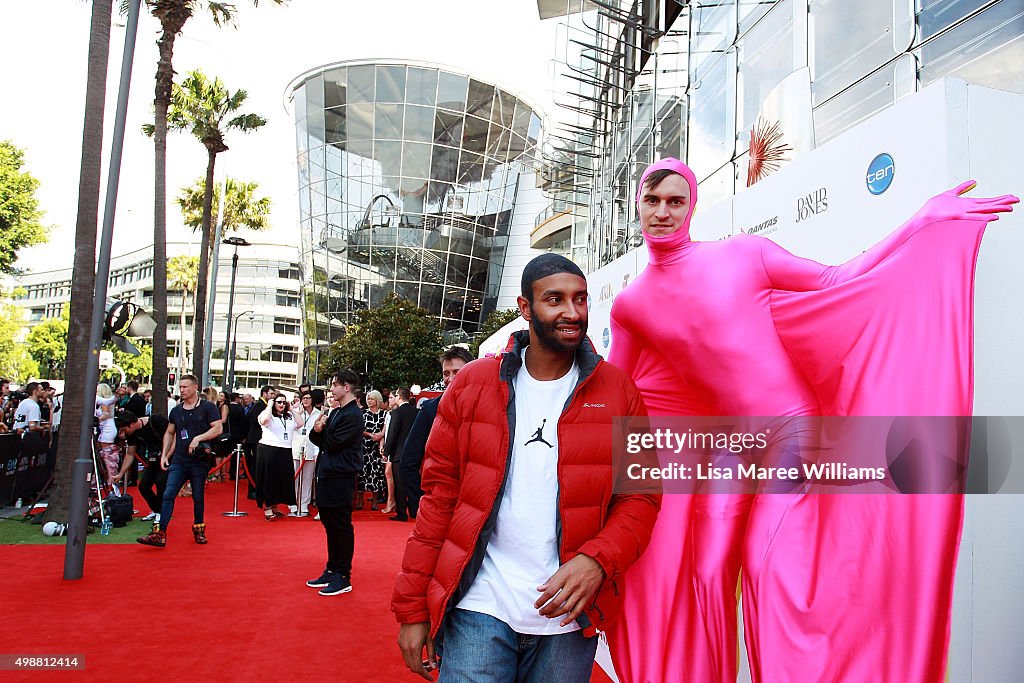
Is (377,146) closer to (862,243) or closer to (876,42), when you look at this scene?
(876,42)

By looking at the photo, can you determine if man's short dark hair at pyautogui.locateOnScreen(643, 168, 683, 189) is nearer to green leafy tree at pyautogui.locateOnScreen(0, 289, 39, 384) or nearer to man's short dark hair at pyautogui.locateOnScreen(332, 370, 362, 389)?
man's short dark hair at pyautogui.locateOnScreen(332, 370, 362, 389)

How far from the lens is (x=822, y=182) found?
319 cm

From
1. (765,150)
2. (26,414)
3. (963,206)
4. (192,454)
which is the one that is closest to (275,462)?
(192,454)

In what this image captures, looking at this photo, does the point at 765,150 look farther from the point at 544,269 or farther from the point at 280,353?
the point at 280,353

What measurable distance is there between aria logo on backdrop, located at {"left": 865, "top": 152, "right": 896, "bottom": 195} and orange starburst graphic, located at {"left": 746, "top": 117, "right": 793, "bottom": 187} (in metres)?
3.67

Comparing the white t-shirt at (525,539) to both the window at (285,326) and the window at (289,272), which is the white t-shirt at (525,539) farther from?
the window at (289,272)

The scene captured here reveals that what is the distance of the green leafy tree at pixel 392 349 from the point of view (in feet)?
102

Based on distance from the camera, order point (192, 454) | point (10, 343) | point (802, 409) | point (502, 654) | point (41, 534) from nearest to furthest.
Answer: point (502, 654), point (802, 409), point (192, 454), point (41, 534), point (10, 343)

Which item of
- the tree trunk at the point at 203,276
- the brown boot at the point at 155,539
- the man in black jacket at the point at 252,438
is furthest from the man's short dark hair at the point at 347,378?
the tree trunk at the point at 203,276

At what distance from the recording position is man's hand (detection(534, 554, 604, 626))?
2.14m

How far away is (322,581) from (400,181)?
3743cm

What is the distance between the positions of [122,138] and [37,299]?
11003 centimetres

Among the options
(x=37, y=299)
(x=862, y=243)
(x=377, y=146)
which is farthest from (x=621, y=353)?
(x=37, y=299)

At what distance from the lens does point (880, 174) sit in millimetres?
2844
